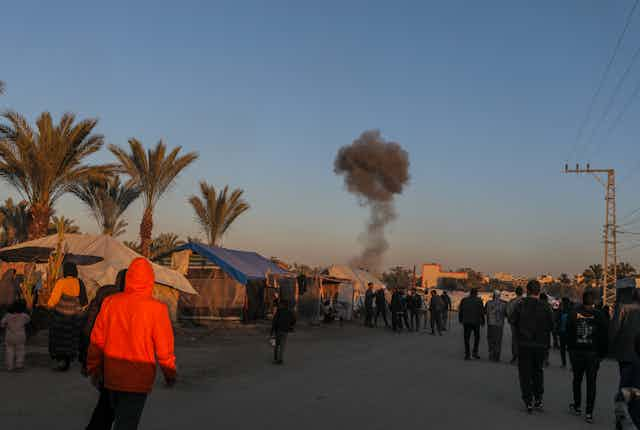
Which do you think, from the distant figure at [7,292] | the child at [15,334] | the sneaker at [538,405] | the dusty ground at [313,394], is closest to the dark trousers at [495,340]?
the dusty ground at [313,394]

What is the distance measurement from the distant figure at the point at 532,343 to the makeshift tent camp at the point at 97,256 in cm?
1230

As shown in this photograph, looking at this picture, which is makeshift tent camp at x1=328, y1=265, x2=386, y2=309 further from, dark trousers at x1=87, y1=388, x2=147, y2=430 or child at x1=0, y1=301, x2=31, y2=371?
dark trousers at x1=87, y1=388, x2=147, y2=430

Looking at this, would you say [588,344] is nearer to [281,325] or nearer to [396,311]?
[281,325]

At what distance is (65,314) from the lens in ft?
34.4

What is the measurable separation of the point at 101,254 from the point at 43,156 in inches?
222

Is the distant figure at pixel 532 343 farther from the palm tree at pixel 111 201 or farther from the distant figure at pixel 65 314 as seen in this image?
the palm tree at pixel 111 201

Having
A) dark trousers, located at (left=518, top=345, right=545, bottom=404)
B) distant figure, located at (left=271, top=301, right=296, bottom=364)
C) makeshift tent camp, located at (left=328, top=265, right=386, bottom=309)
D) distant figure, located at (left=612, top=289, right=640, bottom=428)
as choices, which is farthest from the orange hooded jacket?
makeshift tent camp, located at (left=328, top=265, right=386, bottom=309)

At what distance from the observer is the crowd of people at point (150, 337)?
4.61 meters

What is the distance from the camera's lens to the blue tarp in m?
23.2

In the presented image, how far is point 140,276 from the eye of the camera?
473cm

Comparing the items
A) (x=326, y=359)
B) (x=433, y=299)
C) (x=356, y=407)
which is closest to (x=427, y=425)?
(x=356, y=407)

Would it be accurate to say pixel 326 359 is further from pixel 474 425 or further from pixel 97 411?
pixel 97 411

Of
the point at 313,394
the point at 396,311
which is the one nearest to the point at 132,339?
the point at 313,394

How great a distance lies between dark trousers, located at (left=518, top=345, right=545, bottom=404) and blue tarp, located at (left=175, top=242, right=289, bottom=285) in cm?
1460
